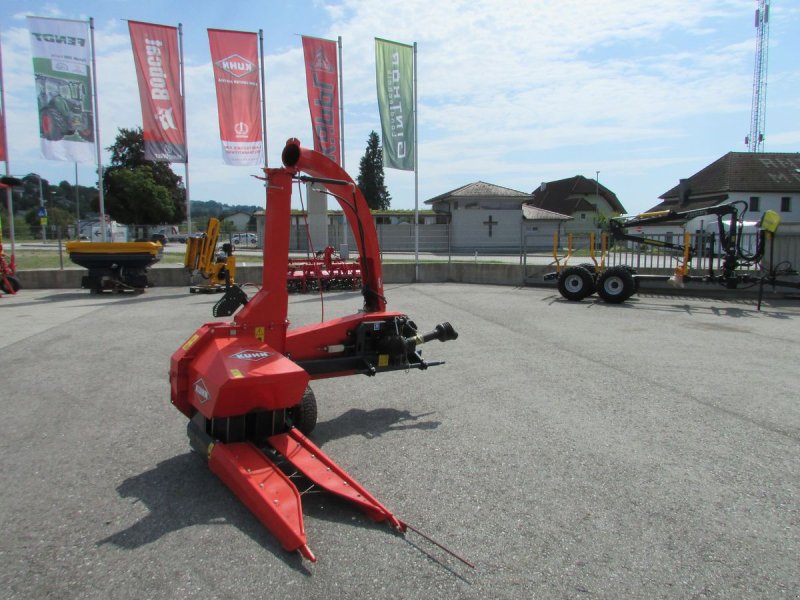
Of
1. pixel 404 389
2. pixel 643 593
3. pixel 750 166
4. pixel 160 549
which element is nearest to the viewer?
pixel 643 593

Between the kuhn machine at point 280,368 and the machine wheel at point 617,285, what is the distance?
944 cm

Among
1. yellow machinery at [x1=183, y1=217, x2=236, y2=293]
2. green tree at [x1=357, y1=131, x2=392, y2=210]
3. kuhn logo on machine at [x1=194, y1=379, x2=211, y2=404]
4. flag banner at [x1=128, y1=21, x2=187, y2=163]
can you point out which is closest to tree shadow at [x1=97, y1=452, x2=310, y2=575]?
kuhn logo on machine at [x1=194, y1=379, x2=211, y2=404]

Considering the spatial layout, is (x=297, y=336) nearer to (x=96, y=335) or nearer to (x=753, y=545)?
(x=753, y=545)

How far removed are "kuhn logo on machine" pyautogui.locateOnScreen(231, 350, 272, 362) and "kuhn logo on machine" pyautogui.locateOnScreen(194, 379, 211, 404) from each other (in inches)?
11.9

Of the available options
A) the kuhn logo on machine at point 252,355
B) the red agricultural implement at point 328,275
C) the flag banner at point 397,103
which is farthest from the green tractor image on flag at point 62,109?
the kuhn logo on machine at point 252,355

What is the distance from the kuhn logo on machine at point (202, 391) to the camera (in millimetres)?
4012

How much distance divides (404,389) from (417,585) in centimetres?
365

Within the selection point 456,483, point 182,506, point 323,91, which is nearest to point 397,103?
point 323,91

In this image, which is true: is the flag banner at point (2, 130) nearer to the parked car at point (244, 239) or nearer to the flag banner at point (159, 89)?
the flag banner at point (159, 89)

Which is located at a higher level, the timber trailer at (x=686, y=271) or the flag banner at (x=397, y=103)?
the flag banner at (x=397, y=103)

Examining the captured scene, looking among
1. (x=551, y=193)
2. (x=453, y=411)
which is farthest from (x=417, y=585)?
(x=551, y=193)

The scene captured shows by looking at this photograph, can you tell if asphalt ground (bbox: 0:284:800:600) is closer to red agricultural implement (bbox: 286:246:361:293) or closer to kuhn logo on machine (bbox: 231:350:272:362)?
kuhn logo on machine (bbox: 231:350:272:362)

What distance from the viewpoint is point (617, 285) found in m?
14.4

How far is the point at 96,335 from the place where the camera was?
9781 millimetres
